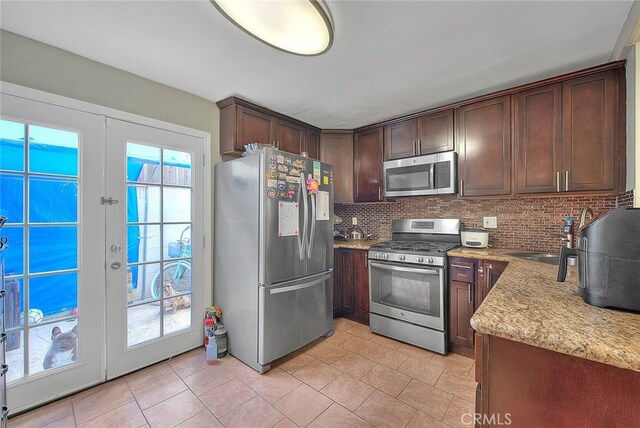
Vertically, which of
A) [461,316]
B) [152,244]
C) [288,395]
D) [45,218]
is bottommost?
[288,395]

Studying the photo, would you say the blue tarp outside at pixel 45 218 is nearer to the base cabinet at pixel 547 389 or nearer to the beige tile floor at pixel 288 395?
the beige tile floor at pixel 288 395

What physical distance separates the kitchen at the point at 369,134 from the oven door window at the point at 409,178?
0.64ft

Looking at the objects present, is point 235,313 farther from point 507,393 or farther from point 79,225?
point 507,393

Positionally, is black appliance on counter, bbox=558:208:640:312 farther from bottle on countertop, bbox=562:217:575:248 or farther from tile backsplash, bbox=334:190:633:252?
bottle on countertop, bbox=562:217:575:248

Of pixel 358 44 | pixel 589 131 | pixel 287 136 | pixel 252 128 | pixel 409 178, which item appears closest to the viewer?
pixel 358 44

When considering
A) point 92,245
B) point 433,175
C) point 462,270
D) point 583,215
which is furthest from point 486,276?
point 92,245

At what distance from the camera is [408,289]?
8.27ft

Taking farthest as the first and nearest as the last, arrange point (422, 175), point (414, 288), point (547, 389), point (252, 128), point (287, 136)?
point (287, 136) < point (422, 175) < point (252, 128) < point (414, 288) < point (547, 389)

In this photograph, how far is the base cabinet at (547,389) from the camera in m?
0.69

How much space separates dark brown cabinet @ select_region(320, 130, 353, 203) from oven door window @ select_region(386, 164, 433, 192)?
1.80 ft

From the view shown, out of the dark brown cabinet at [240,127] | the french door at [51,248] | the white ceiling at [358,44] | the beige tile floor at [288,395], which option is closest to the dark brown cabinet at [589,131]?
the white ceiling at [358,44]

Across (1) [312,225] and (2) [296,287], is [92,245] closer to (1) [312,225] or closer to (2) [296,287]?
(2) [296,287]

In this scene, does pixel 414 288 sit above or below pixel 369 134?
below

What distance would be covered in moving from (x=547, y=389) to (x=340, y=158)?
A: 2918 mm
